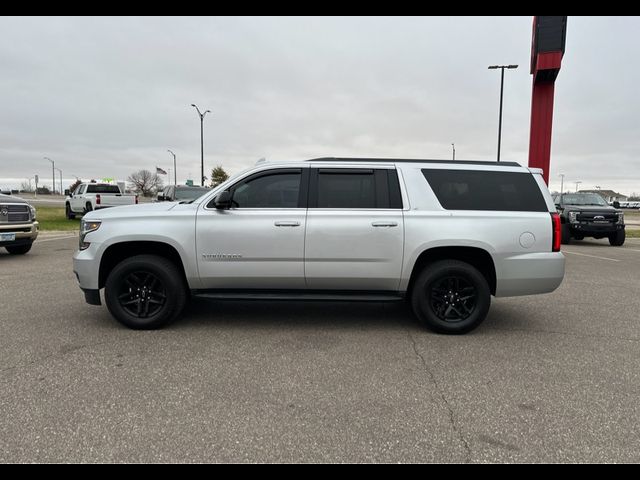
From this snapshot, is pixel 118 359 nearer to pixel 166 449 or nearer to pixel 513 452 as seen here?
pixel 166 449

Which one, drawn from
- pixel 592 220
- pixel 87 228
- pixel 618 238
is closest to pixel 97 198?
pixel 87 228

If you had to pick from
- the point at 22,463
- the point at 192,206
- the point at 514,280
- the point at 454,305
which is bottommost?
the point at 22,463

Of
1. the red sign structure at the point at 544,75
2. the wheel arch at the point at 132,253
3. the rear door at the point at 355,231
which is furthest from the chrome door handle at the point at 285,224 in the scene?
the red sign structure at the point at 544,75

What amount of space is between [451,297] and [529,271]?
0.85m

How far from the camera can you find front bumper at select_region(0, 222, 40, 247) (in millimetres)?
8914

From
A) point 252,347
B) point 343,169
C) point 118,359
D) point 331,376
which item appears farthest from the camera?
point 343,169

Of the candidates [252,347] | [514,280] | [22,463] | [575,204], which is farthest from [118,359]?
[575,204]

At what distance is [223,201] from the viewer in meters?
4.38

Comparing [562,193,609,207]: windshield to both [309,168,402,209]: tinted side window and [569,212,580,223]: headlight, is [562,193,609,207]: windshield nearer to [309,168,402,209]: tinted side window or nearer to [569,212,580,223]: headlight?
[569,212,580,223]: headlight

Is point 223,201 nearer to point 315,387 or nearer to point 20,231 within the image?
point 315,387

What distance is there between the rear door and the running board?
0.08 m

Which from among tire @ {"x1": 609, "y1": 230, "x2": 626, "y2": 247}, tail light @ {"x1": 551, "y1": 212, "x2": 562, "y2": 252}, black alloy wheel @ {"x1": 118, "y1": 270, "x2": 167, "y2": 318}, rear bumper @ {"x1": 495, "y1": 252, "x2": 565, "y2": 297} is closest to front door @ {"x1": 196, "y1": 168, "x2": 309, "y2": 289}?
black alloy wheel @ {"x1": 118, "y1": 270, "x2": 167, "y2": 318}

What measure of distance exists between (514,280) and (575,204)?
12122 mm

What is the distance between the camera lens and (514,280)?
4.41 m
